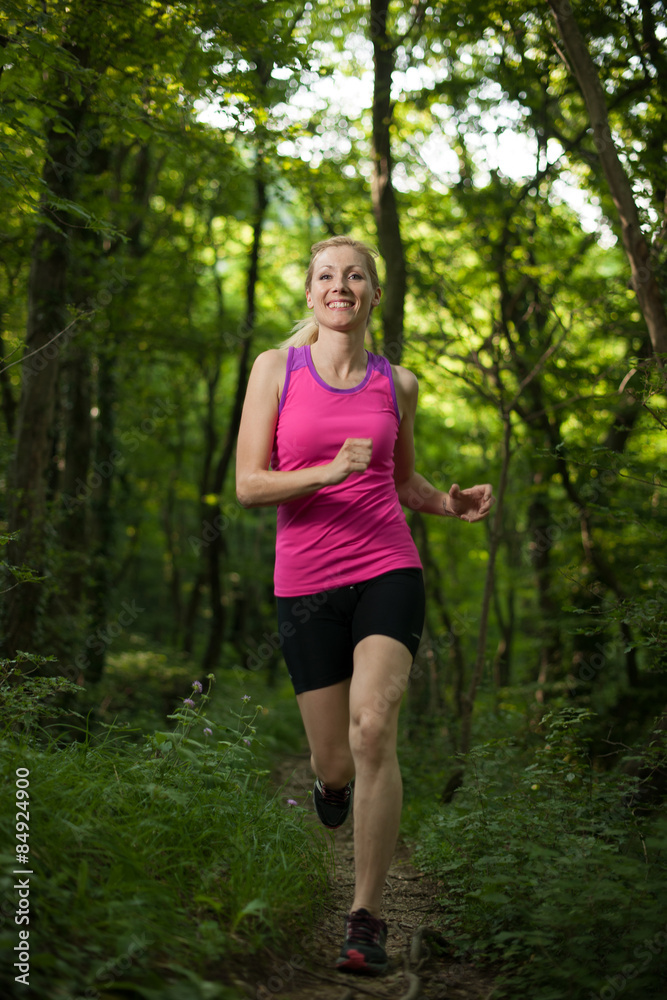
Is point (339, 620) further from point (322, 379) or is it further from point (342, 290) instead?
point (342, 290)

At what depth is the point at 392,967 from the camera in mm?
2947

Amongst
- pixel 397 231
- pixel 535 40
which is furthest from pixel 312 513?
pixel 535 40

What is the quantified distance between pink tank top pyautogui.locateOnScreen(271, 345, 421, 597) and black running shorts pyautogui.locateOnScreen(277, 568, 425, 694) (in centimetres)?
5

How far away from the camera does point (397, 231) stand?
26.5 feet

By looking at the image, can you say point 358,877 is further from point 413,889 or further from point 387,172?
point 387,172

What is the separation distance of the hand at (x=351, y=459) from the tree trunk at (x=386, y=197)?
16.6 ft

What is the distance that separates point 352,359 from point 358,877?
2.19 m

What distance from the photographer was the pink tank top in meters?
3.29

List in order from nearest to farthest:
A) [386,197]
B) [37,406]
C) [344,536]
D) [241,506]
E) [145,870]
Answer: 1. [145,870]
2. [344,536]
3. [241,506]
4. [37,406]
5. [386,197]

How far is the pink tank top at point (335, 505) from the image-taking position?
3291mm

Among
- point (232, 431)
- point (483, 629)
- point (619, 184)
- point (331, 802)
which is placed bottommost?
point (331, 802)

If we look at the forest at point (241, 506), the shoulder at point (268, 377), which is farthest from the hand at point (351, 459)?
the forest at point (241, 506)

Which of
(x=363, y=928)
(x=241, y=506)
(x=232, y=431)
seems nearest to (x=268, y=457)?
(x=363, y=928)

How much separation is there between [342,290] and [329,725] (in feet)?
6.44
